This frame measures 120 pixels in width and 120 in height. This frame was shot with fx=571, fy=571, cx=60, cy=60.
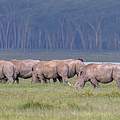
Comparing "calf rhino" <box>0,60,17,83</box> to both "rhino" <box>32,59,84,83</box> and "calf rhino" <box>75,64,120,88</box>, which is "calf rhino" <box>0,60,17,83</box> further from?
"calf rhino" <box>75,64,120,88</box>

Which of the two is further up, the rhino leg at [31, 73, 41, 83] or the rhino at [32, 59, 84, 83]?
the rhino at [32, 59, 84, 83]

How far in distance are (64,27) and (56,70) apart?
365 feet

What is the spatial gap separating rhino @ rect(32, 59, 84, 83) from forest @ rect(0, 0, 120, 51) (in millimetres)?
101030

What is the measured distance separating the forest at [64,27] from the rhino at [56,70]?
101030 millimetres

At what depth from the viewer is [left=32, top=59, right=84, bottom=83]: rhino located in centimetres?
2762

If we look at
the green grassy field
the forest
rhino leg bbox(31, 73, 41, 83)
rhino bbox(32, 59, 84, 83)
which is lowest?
the green grassy field

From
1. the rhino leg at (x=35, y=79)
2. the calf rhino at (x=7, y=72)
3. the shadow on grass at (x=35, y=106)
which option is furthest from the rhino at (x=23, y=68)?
the shadow on grass at (x=35, y=106)

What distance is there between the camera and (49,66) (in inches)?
1113

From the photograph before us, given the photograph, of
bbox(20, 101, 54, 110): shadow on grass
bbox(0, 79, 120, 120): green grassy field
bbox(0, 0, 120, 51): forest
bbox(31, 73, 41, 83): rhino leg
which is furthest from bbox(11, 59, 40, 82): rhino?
bbox(0, 0, 120, 51): forest

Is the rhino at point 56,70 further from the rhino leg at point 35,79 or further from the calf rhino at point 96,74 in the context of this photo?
the calf rhino at point 96,74

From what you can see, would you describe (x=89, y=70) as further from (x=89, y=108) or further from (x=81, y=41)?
(x=81, y=41)

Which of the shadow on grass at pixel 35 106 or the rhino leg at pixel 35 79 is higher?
the rhino leg at pixel 35 79

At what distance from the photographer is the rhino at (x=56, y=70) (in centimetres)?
2762

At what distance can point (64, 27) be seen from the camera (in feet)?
456
